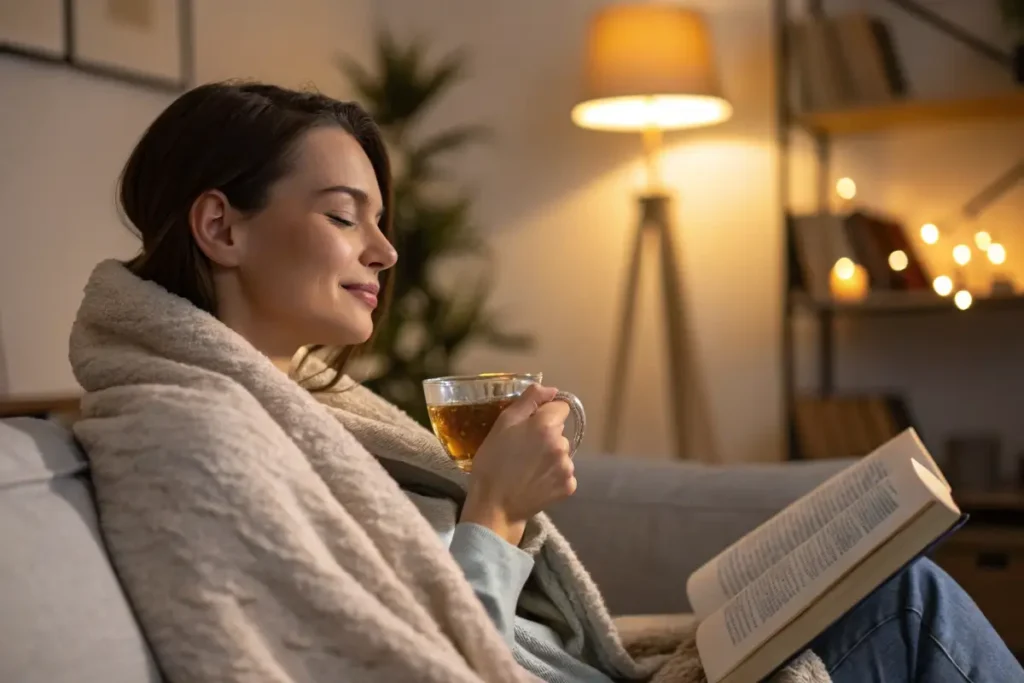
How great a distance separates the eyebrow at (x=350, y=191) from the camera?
3.70ft

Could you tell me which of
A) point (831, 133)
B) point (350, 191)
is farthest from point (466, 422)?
point (831, 133)

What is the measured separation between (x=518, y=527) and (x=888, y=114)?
2028mm

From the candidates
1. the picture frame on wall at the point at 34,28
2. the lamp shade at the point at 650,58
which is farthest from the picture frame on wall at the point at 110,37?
the lamp shade at the point at 650,58

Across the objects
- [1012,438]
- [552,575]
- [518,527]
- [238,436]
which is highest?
[238,436]

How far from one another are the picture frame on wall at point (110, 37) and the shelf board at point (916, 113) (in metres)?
1.42

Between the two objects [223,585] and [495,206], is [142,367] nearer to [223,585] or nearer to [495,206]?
[223,585]

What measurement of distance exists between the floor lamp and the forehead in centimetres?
161

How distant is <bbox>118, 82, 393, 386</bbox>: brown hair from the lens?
108cm

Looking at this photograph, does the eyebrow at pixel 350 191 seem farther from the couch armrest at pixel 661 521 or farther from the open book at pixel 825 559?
the couch armrest at pixel 661 521

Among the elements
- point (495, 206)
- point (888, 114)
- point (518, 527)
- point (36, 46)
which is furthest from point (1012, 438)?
point (36, 46)

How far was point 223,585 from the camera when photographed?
29.8 inches

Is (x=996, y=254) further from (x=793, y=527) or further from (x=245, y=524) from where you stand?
(x=245, y=524)

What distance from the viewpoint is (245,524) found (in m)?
0.77

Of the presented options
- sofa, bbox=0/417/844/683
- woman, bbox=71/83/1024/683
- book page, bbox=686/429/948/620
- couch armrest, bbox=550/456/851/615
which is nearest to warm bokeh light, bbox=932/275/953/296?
couch armrest, bbox=550/456/851/615
